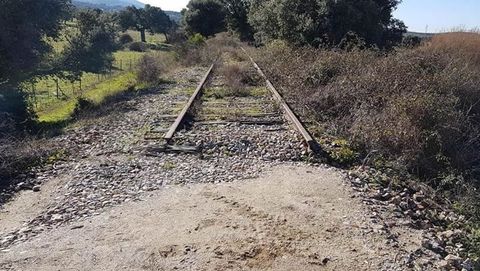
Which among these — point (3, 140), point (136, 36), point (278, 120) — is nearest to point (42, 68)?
point (3, 140)

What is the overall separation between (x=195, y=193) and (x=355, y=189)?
1.98 metres

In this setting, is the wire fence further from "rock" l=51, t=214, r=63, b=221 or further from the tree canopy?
"rock" l=51, t=214, r=63, b=221

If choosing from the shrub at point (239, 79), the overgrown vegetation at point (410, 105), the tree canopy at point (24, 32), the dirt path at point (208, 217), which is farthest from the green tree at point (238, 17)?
the dirt path at point (208, 217)

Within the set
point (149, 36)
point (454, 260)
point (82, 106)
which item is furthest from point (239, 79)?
point (149, 36)

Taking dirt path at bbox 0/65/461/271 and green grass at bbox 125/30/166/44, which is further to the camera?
green grass at bbox 125/30/166/44

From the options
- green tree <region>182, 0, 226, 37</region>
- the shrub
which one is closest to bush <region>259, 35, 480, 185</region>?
the shrub

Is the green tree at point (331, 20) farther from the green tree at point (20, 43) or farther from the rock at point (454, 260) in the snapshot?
the rock at point (454, 260)

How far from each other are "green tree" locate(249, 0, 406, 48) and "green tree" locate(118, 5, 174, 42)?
6152 cm

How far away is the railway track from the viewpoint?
7.21 metres

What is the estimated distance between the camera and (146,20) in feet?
262

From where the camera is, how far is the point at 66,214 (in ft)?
16.3

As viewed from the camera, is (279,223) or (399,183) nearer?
(279,223)

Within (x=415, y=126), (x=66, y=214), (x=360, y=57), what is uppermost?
(x=360, y=57)

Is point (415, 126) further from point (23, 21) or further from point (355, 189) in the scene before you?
point (23, 21)
